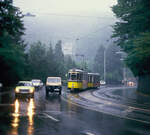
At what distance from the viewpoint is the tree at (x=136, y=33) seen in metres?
35.1

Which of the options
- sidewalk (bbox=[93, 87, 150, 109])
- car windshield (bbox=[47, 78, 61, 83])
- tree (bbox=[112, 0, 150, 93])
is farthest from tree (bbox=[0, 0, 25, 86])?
tree (bbox=[112, 0, 150, 93])

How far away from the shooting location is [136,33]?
4578cm

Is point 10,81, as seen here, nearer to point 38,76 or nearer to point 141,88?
point 141,88

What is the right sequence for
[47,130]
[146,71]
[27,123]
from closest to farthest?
[47,130], [27,123], [146,71]

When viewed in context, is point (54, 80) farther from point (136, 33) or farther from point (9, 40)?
point (136, 33)

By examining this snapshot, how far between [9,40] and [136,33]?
60.3 feet

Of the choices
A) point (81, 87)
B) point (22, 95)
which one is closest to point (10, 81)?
point (81, 87)

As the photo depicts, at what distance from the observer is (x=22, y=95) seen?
28.6 meters

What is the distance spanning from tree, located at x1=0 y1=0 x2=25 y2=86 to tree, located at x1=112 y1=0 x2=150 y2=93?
38.8ft

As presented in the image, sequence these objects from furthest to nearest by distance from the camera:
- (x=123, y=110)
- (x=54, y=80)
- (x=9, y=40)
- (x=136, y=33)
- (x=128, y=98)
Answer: (x=136, y=33), (x=9, y=40), (x=54, y=80), (x=128, y=98), (x=123, y=110)

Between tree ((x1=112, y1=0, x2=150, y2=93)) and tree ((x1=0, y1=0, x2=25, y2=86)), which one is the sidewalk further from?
tree ((x1=0, y1=0, x2=25, y2=86))

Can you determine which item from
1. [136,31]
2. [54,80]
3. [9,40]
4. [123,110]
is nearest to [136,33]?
[136,31]

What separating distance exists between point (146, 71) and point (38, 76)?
4934cm

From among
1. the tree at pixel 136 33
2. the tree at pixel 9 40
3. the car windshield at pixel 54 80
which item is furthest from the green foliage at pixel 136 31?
the tree at pixel 9 40
